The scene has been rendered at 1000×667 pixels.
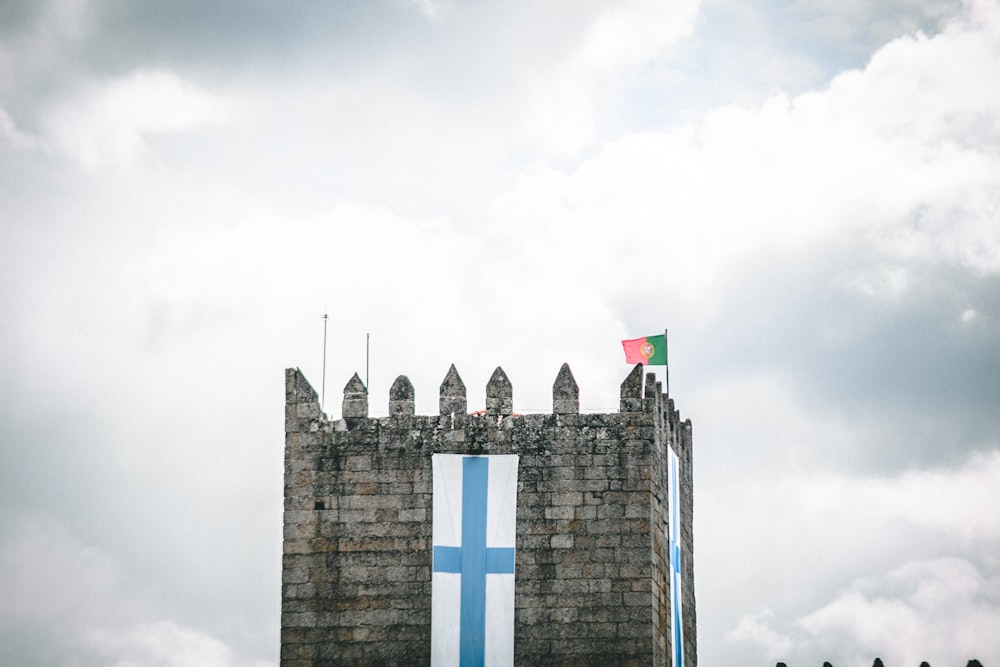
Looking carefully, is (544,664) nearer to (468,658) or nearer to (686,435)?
(468,658)

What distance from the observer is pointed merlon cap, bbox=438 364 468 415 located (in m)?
40.2

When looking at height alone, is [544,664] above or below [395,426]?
below

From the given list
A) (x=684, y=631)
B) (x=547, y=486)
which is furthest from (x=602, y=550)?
(x=684, y=631)

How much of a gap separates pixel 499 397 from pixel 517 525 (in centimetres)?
Result: 257

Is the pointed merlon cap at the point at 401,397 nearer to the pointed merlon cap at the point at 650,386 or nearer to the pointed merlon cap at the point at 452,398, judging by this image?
the pointed merlon cap at the point at 452,398

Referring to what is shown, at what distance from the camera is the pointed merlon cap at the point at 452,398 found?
40.2m

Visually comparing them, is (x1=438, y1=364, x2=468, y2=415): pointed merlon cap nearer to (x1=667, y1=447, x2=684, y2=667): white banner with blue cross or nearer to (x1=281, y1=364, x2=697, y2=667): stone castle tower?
(x1=281, y1=364, x2=697, y2=667): stone castle tower

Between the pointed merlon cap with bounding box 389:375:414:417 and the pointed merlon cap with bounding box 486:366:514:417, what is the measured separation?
5.17 ft

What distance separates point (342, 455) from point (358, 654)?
391cm

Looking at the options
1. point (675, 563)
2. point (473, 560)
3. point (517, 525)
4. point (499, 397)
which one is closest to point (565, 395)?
point (499, 397)

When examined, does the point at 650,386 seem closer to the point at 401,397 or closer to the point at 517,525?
the point at 517,525

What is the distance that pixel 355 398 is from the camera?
4050 cm

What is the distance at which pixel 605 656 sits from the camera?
126 ft

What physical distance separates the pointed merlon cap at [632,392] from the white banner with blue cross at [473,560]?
245 cm
